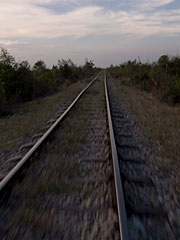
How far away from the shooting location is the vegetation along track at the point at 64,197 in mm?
2051

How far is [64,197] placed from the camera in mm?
2568

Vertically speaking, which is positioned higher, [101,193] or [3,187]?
[3,187]

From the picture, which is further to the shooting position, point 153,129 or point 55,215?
point 153,129

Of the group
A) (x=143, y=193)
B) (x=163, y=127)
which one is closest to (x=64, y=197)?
(x=143, y=193)

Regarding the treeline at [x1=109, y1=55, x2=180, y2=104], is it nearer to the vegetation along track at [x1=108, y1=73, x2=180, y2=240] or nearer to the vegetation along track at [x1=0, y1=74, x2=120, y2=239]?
the vegetation along track at [x1=108, y1=73, x2=180, y2=240]

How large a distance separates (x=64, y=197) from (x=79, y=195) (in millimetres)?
177

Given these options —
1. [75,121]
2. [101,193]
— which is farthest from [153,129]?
[101,193]

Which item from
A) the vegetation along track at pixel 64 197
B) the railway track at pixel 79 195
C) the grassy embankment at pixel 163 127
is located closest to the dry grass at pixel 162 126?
the grassy embankment at pixel 163 127

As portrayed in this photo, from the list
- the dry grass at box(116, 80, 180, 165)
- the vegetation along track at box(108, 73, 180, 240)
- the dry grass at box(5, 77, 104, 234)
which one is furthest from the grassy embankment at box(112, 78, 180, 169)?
the dry grass at box(5, 77, 104, 234)

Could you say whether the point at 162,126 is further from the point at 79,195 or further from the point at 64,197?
the point at 64,197

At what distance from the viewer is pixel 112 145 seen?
12.5ft

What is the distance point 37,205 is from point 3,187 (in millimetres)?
483

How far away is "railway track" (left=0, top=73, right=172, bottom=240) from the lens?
2043 mm

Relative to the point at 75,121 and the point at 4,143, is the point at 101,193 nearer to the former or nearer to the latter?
the point at 4,143
